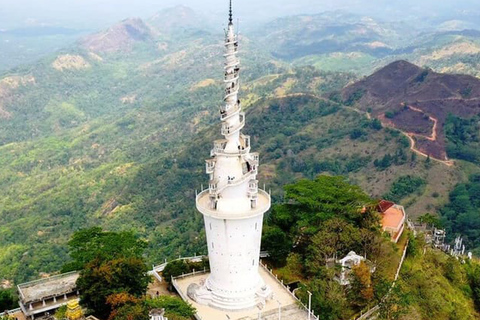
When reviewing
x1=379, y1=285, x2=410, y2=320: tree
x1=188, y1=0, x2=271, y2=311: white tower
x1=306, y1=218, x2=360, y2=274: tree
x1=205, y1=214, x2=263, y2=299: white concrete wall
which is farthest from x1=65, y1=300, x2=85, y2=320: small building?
x1=379, y1=285, x2=410, y2=320: tree

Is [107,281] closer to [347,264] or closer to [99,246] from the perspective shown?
[99,246]

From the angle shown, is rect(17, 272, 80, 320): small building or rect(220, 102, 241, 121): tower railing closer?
rect(220, 102, 241, 121): tower railing

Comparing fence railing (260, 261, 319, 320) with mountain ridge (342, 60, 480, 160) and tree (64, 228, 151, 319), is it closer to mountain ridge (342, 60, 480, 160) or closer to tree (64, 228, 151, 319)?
tree (64, 228, 151, 319)

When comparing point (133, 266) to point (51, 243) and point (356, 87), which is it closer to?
point (51, 243)

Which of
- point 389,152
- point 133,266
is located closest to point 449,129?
point 389,152

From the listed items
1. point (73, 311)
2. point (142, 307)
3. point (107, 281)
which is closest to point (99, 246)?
point (107, 281)

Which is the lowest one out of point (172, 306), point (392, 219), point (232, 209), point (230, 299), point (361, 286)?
point (392, 219)

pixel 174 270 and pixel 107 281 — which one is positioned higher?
pixel 107 281

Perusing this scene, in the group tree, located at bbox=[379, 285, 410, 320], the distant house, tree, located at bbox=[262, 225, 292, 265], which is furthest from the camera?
the distant house
